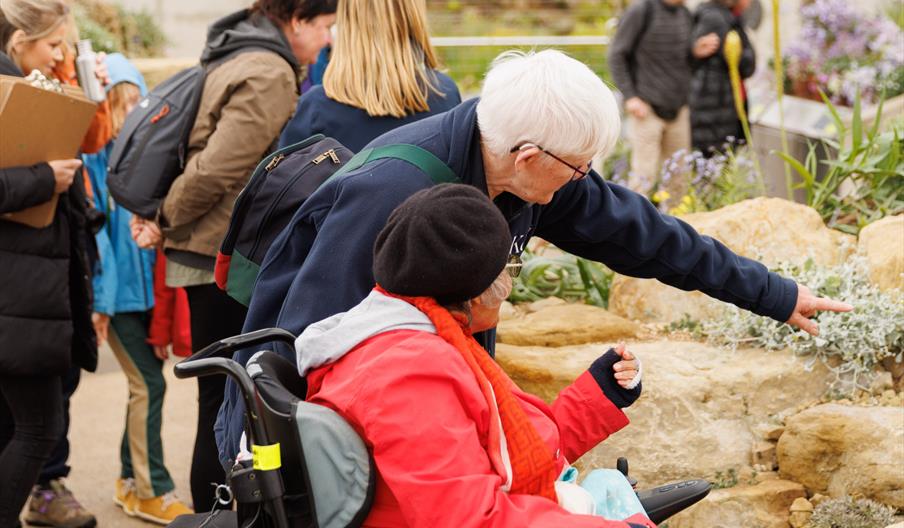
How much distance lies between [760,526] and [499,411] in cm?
188

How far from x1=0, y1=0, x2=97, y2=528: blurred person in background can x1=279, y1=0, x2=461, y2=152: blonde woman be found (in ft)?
3.10

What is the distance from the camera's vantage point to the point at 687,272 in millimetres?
3152

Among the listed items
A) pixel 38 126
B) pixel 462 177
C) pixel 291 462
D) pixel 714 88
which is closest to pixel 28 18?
pixel 38 126

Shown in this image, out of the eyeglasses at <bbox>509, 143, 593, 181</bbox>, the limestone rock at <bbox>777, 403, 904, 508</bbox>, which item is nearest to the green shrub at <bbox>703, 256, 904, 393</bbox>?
the limestone rock at <bbox>777, 403, 904, 508</bbox>

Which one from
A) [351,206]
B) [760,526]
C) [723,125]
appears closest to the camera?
[351,206]

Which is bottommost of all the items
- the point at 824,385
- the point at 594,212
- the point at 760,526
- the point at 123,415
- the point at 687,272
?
the point at 123,415

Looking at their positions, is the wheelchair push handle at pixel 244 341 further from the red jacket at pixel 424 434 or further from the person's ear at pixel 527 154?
the person's ear at pixel 527 154

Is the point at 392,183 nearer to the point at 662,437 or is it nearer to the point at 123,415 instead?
the point at 662,437

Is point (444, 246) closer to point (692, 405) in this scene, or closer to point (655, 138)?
point (692, 405)

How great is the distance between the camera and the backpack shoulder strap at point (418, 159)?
2566 millimetres

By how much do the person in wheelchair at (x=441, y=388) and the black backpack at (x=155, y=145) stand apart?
2.00m

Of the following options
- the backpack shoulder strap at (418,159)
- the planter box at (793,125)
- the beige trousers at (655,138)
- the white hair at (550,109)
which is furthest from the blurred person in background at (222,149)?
the beige trousers at (655,138)

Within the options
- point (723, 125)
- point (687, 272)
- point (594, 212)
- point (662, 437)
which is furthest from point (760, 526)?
point (723, 125)

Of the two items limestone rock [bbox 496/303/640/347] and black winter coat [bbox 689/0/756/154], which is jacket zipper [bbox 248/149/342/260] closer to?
limestone rock [bbox 496/303/640/347]
